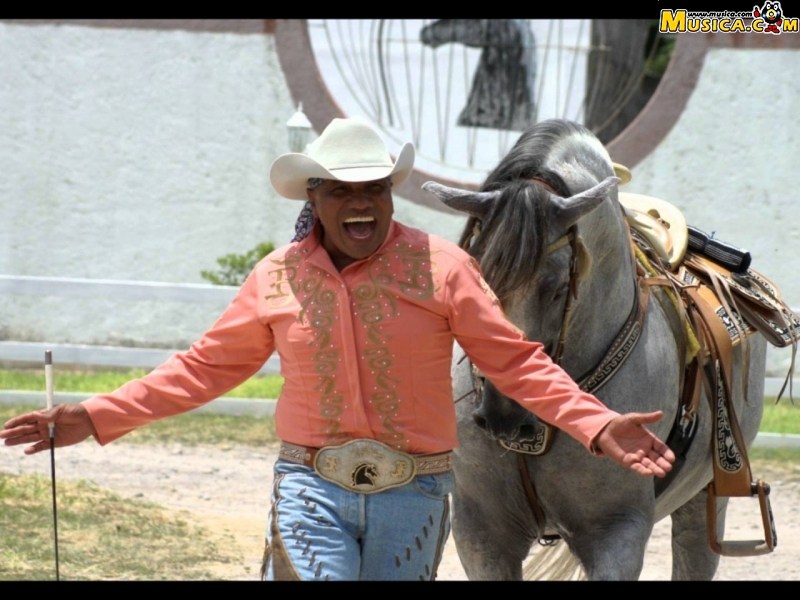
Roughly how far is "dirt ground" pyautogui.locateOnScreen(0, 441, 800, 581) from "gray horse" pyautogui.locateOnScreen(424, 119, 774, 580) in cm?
211

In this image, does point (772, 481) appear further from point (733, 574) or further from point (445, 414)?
point (445, 414)

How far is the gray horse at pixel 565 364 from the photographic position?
12.3ft

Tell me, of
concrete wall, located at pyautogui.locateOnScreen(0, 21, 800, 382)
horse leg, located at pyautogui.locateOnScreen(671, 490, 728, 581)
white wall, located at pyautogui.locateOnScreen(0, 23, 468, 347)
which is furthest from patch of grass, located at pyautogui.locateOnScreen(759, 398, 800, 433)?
horse leg, located at pyautogui.locateOnScreen(671, 490, 728, 581)

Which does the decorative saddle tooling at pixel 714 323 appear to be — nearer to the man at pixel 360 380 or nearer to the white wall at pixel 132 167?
the man at pixel 360 380

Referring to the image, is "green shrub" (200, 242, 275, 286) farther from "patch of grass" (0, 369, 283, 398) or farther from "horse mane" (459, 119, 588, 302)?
"horse mane" (459, 119, 588, 302)

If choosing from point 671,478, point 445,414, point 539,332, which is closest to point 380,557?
point 445,414

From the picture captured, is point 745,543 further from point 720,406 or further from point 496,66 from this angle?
point 496,66

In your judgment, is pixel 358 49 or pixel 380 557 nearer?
pixel 380 557

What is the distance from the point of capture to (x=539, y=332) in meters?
3.86

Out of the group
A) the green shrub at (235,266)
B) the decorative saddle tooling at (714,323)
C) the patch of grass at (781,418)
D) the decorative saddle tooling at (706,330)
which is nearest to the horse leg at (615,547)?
the decorative saddle tooling at (706,330)

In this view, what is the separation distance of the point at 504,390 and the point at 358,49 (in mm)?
9178

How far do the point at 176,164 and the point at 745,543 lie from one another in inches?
334

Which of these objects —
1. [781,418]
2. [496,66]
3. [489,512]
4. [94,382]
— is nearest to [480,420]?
[489,512]

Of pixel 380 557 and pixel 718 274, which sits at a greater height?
pixel 718 274
